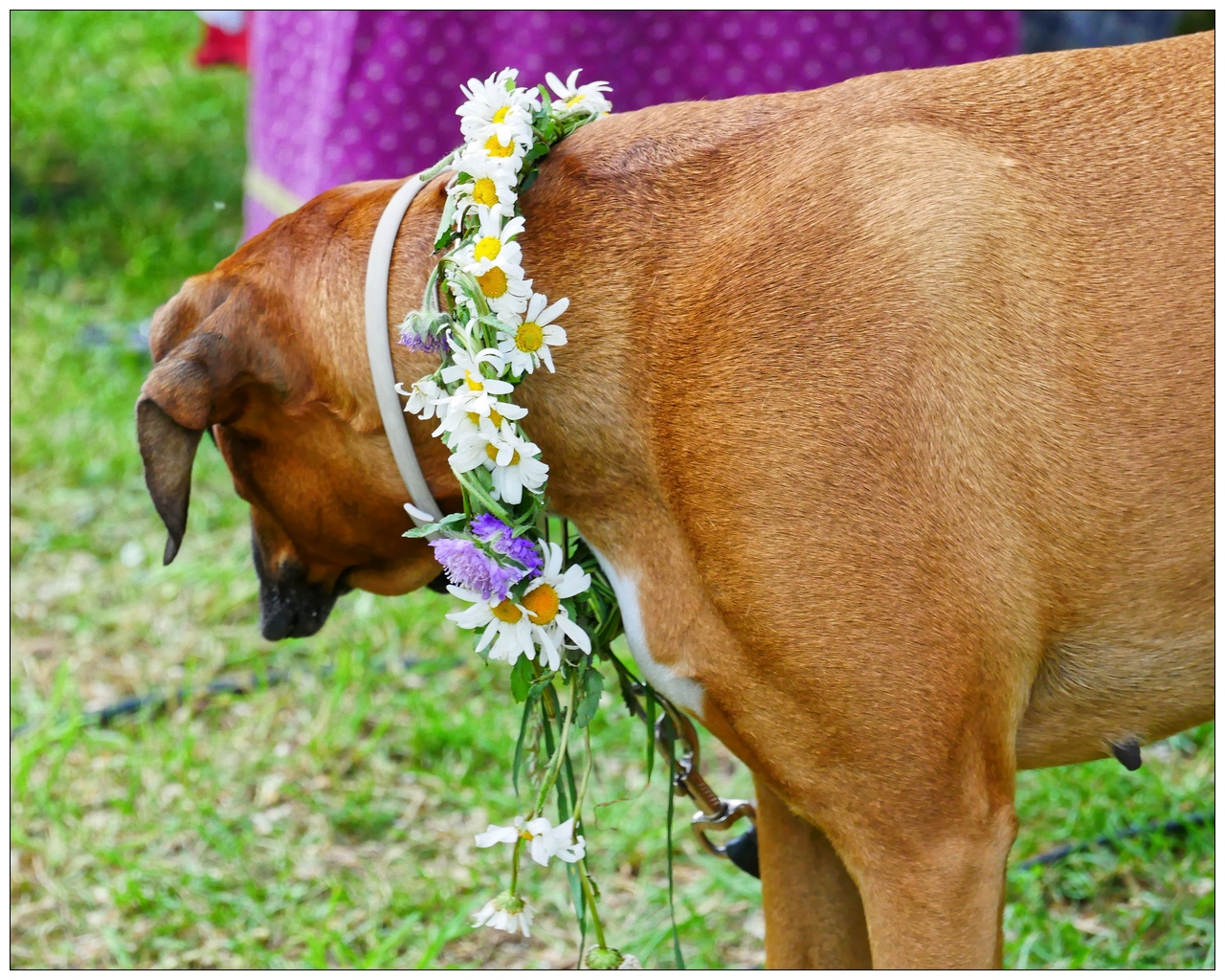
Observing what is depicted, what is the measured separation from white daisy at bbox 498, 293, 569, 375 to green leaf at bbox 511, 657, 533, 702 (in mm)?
445

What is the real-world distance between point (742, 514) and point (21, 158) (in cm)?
639

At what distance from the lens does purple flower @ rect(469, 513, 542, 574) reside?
1871 millimetres

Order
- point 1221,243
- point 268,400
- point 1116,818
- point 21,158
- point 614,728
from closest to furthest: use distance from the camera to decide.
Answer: point 1221,243 < point 268,400 < point 1116,818 < point 614,728 < point 21,158

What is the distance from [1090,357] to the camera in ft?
5.67

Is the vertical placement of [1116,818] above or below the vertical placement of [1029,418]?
below

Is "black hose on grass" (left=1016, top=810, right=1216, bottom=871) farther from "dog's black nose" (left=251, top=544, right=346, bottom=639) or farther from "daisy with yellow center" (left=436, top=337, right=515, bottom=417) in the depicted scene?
"daisy with yellow center" (left=436, top=337, right=515, bottom=417)

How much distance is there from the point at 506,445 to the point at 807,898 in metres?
1.01

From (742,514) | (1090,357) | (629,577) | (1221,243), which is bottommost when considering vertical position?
(629,577)

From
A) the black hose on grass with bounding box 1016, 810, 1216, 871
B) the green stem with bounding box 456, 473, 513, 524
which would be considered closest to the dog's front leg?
the green stem with bounding box 456, 473, 513, 524

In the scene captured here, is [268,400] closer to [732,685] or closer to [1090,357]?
[732,685]

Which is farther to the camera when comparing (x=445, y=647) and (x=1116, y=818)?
(x=445, y=647)

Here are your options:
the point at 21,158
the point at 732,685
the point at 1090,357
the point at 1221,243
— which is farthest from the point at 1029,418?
the point at 21,158

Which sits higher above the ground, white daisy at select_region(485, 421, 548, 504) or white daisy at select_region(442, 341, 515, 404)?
white daisy at select_region(442, 341, 515, 404)

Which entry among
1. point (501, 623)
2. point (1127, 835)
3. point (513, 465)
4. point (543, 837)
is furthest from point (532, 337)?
point (1127, 835)
